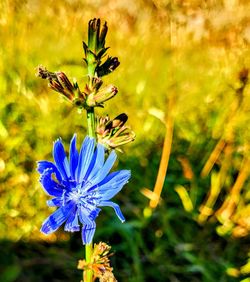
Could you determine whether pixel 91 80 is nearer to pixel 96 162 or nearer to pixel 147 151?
pixel 96 162

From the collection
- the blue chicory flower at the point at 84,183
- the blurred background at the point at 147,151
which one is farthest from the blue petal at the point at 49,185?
the blurred background at the point at 147,151

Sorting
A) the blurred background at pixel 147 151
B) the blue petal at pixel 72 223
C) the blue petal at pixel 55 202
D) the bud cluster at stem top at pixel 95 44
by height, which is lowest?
the blue petal at pixel 72 223

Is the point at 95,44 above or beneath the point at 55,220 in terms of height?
above

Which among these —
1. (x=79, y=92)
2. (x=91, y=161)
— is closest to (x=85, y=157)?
(x=91, y=161)

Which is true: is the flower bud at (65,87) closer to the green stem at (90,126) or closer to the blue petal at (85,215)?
the green stem at (90,126)

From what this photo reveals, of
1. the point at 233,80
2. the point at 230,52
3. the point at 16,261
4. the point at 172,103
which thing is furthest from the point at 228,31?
the point at 16,261
